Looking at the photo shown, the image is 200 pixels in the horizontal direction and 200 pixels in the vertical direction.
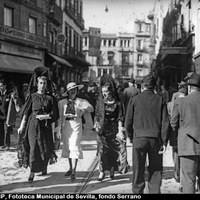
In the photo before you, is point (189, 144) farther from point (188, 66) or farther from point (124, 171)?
point (188, 66)

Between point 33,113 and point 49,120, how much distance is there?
284 mm

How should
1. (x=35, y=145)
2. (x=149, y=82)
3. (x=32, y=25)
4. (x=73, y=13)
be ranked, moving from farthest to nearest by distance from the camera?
(x=73, y=13)
(x=32, y=25)
(x=35, y=145)
(x=149, y=82)

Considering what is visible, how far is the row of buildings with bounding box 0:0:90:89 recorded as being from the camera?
1977 centimetres

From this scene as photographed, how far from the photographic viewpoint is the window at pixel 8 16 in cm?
2020

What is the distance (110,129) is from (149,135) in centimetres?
→ 165

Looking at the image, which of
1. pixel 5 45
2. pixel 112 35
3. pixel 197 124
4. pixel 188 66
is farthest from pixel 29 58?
pixel 112 35

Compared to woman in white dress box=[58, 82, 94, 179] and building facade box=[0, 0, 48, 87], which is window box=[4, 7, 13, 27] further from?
woman in white dress box=[58, 82, 94, 179]

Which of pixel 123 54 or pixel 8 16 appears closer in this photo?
pixel 8 16

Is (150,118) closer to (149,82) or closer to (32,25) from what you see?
(149,82)

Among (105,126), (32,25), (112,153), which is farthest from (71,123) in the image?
(32,25)

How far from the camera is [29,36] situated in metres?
22.1

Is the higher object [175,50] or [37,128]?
[175,50]

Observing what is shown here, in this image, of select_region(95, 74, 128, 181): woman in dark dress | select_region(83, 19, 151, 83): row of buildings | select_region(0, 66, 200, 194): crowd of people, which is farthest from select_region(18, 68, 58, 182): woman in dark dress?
select_region(83, 19, 151, 83): row of buildings

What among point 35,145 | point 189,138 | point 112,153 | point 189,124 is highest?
point 189,124
